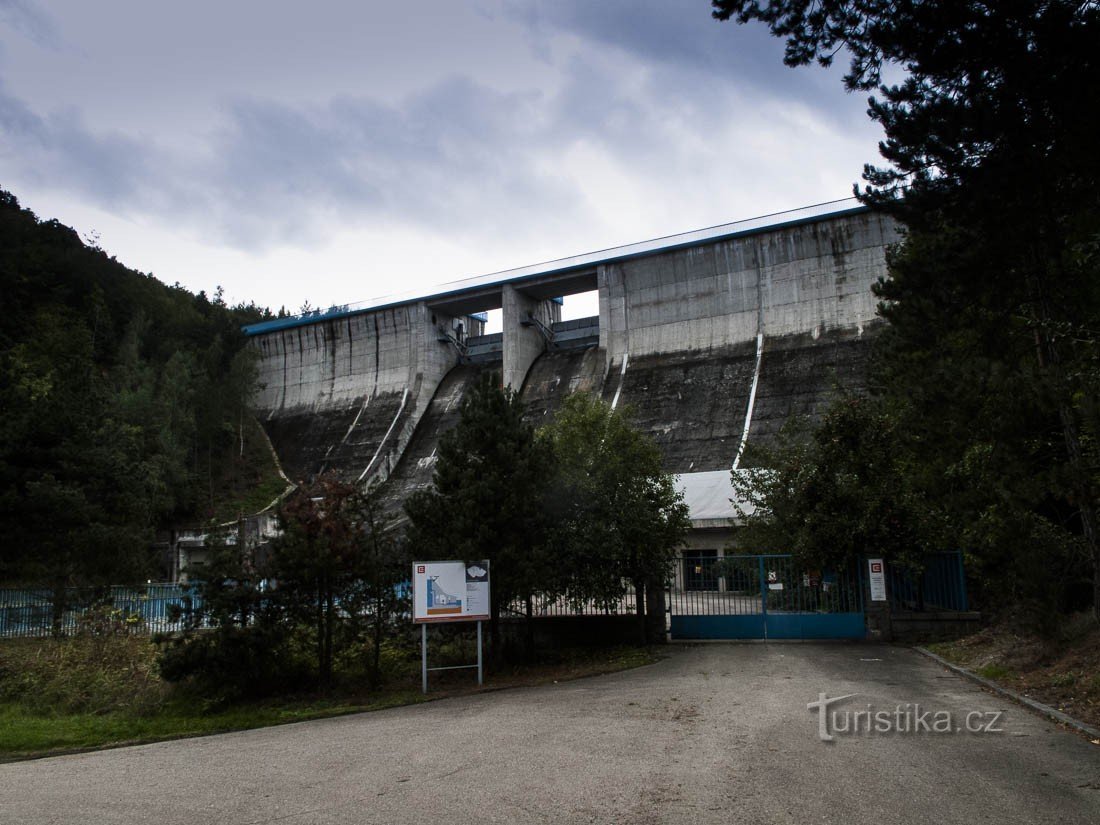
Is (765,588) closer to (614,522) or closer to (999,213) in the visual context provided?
(614,522)

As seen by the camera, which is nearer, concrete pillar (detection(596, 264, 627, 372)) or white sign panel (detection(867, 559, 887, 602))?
white sign panel (detection(867, 559, 887, 602))

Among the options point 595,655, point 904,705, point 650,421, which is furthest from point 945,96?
point 650,421

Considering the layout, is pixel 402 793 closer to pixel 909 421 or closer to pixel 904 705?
pixel 904 705

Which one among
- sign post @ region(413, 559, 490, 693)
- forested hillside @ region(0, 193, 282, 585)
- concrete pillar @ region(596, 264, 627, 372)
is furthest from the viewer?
concrete pillar @ region(596, 264, 627, 372)

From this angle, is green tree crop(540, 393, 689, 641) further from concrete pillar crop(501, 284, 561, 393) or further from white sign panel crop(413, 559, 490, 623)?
concrete pillar crop(501, 284, 561, 393)

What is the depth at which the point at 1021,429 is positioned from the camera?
32.9 ft

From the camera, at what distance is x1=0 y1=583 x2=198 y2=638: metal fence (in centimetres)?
1838

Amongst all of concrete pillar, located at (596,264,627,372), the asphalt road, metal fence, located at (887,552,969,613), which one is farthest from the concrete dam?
the asphalt road

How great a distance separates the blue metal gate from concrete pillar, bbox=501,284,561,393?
3002 cm

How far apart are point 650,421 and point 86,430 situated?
79.3 feet

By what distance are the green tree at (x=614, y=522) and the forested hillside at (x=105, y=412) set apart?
528 inches

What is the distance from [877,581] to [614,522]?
18.3ft

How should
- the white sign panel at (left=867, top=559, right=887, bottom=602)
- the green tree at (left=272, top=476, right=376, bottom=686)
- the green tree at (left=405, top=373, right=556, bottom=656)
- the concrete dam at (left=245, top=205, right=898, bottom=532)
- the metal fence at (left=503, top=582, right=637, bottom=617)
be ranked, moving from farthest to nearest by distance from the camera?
1. the concrete dam at (left=245, top=205, right=898, bottom=532)
2. the white sign panel at (left=867, top=559, right=887, bottom=602)
3. the metal fence at (left=503, top=582, right=637, bottom=617)
4. the green tree at (left=405, top=373, right=556, bottom=656)
5. the green tree at (left=272, top=476, right=376, bottom=686)

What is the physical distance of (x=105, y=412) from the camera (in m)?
35.1
